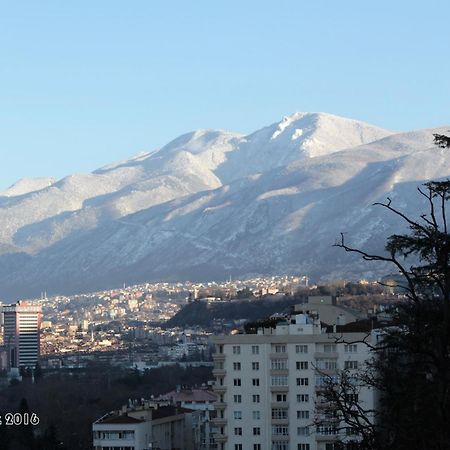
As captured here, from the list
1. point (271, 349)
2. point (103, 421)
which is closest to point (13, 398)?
point (103, 421)

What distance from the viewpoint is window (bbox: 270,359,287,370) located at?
48.9 metres

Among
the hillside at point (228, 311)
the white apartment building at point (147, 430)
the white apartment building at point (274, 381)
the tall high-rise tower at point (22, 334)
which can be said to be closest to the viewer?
the white apartment building at point (274, 381)

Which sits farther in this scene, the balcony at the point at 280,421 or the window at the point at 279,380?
the window at the point at 279,380

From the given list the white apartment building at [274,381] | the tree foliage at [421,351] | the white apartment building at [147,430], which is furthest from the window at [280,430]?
the tree foliage at [421,351]

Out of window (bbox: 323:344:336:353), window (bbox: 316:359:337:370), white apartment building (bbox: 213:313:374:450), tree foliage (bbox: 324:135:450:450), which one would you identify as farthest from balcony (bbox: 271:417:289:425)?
tree foliage (bbox: 324:135:450:450)

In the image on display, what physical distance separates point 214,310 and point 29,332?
2097 centimetres

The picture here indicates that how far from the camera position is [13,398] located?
8662 cm

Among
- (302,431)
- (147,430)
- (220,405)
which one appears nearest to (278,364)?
(220,405)

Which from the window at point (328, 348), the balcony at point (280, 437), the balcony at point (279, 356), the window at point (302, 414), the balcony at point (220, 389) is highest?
the window at point (328, 348)

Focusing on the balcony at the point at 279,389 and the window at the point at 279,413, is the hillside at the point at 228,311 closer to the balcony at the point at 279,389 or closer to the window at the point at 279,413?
the balcony at the point at 279,389

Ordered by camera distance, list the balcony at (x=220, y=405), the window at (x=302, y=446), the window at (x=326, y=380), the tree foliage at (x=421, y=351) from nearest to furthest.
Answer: the tree foliage at (x=421, y=351), the window at (x=326, y=380), the window at (x=302, y=446), the balcony at (x=220, y=405)

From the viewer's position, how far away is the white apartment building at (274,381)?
47.8 metres

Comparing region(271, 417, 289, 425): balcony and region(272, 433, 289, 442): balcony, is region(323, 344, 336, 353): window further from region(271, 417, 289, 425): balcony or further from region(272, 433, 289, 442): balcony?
region(272, 433, 289, 442): balcony

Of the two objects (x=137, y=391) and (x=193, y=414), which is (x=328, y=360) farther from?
(x=137, y=391)
